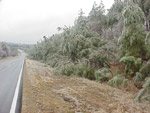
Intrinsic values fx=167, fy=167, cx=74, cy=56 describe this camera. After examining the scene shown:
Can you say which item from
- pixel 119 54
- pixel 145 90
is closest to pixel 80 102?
pixel 145 90

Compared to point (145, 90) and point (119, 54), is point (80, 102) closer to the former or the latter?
point (145, 90)

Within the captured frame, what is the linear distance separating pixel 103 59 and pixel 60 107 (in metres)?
6.35

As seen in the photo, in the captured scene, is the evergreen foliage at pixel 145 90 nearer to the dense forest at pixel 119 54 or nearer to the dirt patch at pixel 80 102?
the dense forest at pixel 119 54

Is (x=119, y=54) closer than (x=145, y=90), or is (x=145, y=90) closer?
(x=145, y=90)

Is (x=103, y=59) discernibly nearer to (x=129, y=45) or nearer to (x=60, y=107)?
(x=129, y=45)

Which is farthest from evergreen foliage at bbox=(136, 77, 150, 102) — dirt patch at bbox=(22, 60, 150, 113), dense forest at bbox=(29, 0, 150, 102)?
dirt patch at bbox=(22, 60, 150, 113)

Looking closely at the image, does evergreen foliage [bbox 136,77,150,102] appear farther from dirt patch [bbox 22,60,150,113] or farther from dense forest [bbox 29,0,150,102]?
dirt patch [bbox 22,60,150,113]

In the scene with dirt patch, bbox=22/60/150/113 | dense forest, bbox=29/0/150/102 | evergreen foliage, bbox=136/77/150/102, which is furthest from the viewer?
dense forest, bbox=29/0/150/102

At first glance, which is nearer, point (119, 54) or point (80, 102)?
point (80, 102)

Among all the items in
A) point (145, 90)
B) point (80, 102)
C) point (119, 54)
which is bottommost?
point (80, 102)

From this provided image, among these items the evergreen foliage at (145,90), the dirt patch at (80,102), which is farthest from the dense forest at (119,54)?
the dirt patch at (80,102)

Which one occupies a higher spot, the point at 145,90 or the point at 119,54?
the point at 119,54

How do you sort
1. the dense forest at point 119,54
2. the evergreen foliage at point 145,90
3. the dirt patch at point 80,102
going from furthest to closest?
the dense forest at point 119,54
the evergreen foliage at point 145,90
the dirt patch at point 80,102

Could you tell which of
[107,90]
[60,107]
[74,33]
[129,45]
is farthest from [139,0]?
[60,107]
